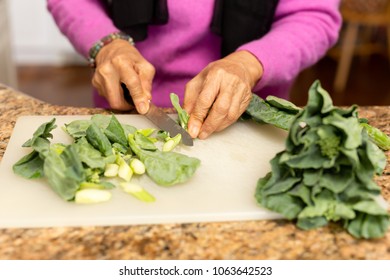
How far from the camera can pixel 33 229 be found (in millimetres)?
739

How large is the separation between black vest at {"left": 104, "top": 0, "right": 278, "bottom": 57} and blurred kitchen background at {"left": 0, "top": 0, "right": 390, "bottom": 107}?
1.88 metres

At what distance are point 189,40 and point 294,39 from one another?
0.26 meters

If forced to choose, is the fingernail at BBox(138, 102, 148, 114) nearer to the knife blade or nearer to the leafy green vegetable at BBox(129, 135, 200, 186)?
the knife blade

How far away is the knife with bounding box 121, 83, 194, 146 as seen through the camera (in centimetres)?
95

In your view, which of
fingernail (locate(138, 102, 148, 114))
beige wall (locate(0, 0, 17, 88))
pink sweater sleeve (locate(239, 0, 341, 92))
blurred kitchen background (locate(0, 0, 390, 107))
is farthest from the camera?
blurred kitchen background (locate(0, 0, 390, 107))

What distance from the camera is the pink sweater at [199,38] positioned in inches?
47.6

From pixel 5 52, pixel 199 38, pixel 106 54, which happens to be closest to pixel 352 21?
pixel 5 52

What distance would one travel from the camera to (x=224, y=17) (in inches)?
50.3

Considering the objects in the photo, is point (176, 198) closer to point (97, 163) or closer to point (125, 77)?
point (97, 163)

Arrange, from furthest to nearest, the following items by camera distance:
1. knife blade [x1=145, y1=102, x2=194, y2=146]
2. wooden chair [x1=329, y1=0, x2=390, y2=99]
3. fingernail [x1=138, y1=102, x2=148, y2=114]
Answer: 1. wooden chair [x1=329, y1=0, x2=390, y2=99]
2. fingernail [x1=138, y1=102, x2=148, y2=114]
3. knife blade [x1=145, y1=102, x2=194, y2=146]

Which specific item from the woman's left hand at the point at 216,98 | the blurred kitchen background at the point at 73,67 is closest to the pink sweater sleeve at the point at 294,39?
the woman's left hand at the point at 216,98

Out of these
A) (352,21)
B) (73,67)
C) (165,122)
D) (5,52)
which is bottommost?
(73,67)

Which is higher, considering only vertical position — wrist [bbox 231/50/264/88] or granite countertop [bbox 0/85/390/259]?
wrist [bbox 231/50/264/88]

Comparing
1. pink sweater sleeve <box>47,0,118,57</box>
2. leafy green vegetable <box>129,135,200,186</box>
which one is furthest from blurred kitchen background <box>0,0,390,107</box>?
leafy green vegetable <box>129,135,200,186</box>
